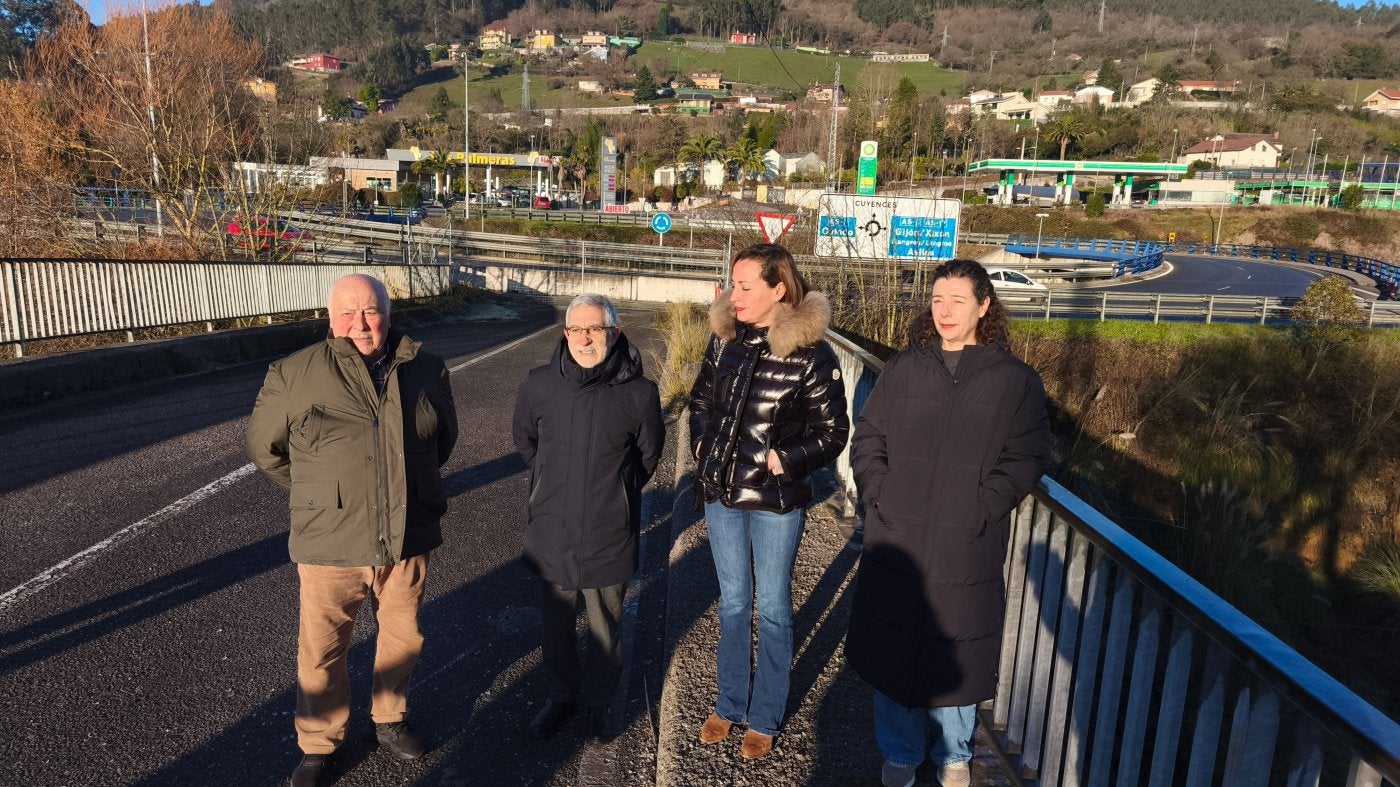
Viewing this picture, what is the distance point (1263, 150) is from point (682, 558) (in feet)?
376

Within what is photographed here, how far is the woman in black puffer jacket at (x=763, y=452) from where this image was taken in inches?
119

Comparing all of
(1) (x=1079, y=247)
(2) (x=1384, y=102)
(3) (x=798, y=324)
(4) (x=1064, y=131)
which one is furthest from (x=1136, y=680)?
(2) (x=1384, y=102)

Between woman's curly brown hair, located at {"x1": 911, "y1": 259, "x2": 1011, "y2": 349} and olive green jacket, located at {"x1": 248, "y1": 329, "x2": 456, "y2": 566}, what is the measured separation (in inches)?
71.8

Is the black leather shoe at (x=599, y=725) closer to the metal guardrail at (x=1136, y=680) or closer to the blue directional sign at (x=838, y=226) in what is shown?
the metal guardrail at (x=1136, y=680)

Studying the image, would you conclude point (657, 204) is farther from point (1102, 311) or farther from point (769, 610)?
point (769, 610)

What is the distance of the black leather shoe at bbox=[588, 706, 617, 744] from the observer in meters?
3.36

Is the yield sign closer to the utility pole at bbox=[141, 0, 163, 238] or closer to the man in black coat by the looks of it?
the man in black coat

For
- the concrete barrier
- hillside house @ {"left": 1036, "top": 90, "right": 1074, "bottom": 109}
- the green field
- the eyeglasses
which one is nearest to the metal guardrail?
the eyeglasses

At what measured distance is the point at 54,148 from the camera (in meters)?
15.5

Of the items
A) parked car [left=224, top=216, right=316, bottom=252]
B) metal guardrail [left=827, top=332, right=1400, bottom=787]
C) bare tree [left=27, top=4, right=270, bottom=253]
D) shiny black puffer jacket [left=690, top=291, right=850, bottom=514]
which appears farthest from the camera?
parked car [left=224, top=216, right=316, bottom=252]

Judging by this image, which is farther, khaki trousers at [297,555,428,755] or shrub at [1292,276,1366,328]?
shrub at [1292,276,1366,328]

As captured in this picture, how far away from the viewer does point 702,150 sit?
7856cm

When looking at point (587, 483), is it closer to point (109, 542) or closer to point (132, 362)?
point (109, 542)

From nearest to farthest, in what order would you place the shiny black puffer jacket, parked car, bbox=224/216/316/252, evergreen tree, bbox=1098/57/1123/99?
the shiny black puffer jacket, parked car, bbox=224/216/316/252, evergreen tree, bbox=1098/57/1123/99
